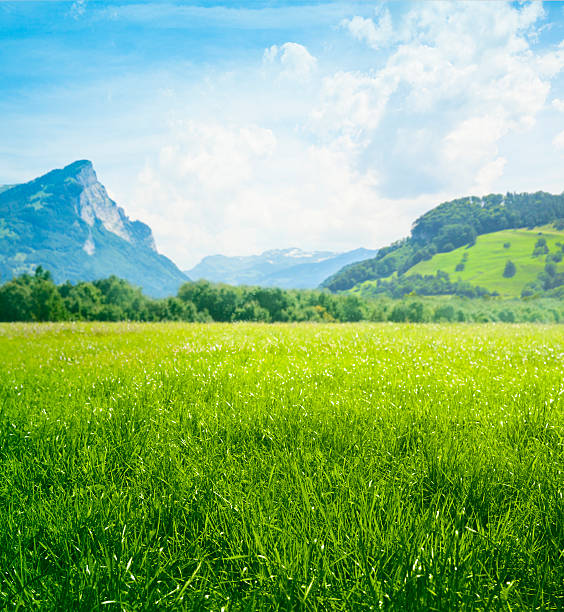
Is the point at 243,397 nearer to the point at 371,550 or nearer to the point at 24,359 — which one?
the point at 371,550

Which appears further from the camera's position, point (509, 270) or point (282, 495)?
point (509, 270)

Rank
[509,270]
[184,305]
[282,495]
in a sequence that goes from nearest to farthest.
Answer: [282,495] → [184,305] → [509,270]

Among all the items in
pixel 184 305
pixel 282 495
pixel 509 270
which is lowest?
pixel 509 270

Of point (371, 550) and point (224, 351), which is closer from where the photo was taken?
point (371, 550)

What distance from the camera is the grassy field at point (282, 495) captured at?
6.50 ft

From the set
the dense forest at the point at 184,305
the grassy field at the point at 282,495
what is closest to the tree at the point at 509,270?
the dense forest at the point at 184,305

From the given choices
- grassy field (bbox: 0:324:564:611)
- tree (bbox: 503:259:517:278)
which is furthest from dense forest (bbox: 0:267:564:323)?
A: tree (bbox: 503:259:517:278)

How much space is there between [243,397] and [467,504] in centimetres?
321

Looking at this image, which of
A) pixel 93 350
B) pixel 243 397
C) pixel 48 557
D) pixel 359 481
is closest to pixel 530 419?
pixel 359 481

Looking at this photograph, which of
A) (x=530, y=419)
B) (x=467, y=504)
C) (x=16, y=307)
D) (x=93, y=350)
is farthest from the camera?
(x=16, y=307)

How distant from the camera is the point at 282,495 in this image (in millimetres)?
2811

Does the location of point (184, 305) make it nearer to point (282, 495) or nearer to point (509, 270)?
point (282, 495)

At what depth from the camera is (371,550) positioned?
2.19 metres

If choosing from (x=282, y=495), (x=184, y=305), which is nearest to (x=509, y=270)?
(x=184, y=305)
